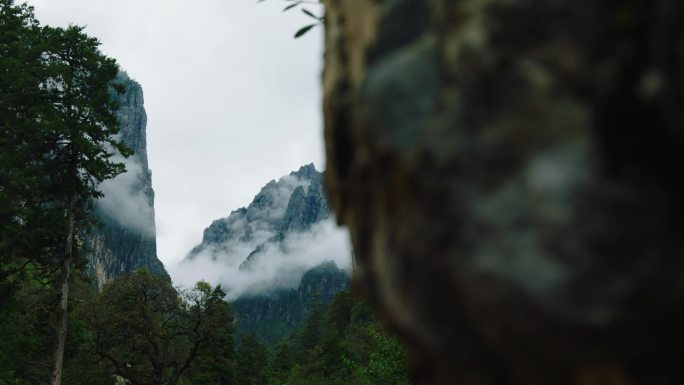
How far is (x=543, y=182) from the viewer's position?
85.9 inches

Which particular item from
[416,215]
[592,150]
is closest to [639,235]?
[592,150]

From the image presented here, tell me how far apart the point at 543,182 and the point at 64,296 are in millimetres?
18448

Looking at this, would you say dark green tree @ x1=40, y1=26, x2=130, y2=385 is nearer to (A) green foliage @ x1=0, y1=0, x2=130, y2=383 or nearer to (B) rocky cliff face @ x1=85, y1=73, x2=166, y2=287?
(A) green foliage @ x1=0, y1=0, x2=130, y2=383

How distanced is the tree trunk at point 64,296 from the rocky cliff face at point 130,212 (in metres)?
99.9

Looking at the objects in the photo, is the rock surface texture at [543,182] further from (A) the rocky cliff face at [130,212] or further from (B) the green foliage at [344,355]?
(A) the rocky cliff face at [130,212]

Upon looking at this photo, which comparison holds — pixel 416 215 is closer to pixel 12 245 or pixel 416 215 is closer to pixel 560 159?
pixel 560 159

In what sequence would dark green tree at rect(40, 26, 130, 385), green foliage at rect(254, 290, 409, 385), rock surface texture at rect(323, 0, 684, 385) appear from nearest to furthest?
rock surface texture at rect(323, 0, 684, 385)
green foliage at rect(254, 290, 409, 385)
dark green tree at rect(40, 26, 130, 385)

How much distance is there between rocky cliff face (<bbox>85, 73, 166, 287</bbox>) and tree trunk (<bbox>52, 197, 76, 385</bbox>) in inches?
3934

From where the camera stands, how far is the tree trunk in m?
17.1

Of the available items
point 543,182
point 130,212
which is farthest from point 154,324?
point 130,212

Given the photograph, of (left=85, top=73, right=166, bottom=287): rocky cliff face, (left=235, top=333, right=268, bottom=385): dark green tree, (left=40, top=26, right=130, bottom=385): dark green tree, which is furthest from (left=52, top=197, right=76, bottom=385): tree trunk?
(left=85, top=73, right=166, bottom=287): rocky cliff face

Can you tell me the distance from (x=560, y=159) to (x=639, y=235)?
0.39m

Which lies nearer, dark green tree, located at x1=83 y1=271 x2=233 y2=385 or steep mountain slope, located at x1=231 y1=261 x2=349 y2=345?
dark green tree, located at x1=83 y1=271 x2=233 y2=385

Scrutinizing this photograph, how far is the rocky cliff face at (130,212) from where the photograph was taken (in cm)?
12394
